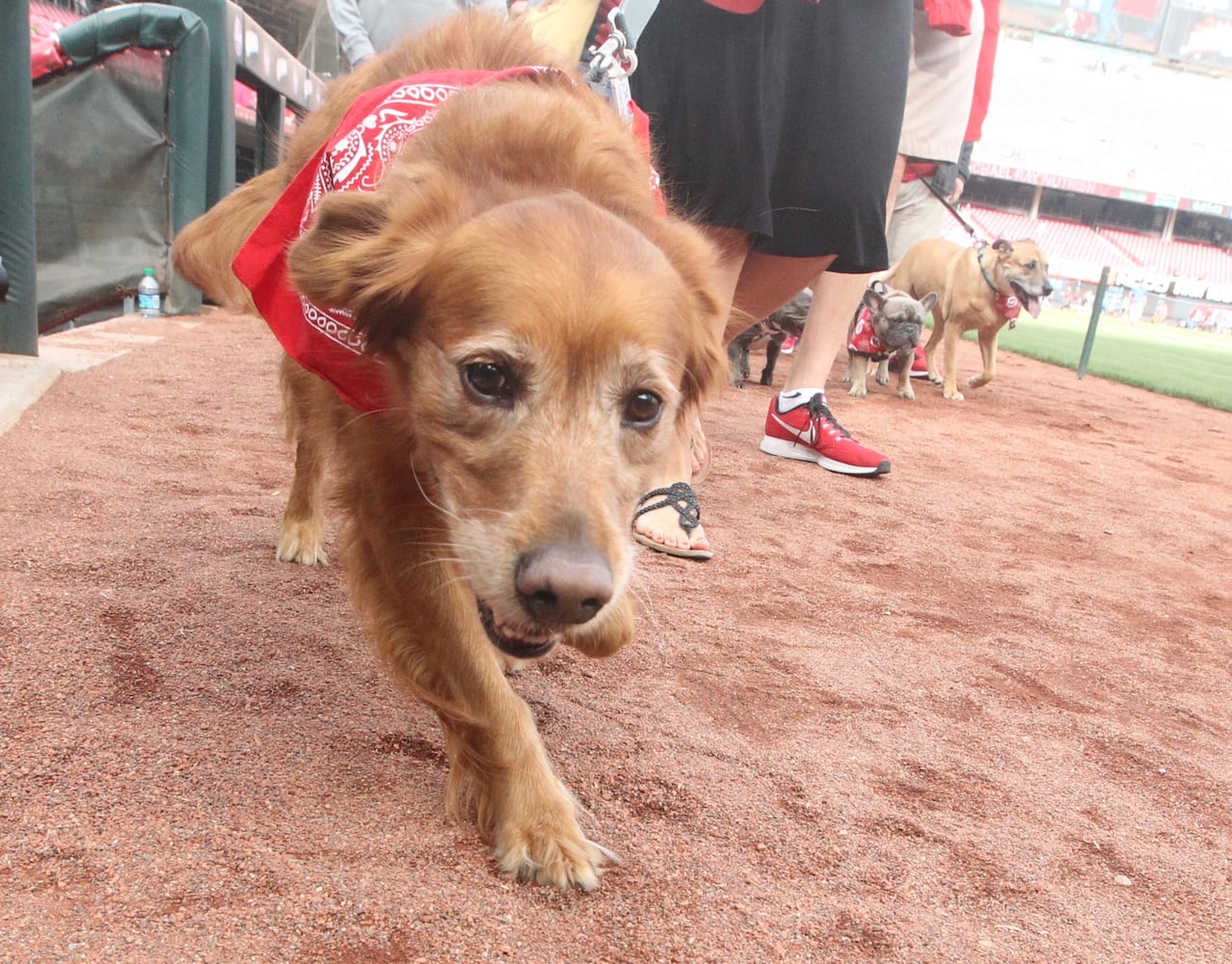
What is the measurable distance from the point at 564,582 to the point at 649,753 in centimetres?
75

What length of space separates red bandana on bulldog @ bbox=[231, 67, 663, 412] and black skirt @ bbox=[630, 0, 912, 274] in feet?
4.30

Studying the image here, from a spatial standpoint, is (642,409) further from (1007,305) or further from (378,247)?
(1007,305)

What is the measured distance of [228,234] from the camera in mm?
2641

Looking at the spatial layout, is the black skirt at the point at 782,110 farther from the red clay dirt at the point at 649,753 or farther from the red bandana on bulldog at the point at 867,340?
the red bandana on bulldog at the point at 867,340

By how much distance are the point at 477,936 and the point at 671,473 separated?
86.1 inches

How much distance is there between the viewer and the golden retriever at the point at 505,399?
5.07ft

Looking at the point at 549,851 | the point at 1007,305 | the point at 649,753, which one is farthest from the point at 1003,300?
the point at 549,851

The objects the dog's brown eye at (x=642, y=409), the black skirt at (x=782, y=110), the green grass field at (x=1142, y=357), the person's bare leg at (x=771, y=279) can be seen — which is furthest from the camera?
the green grass field at (x=1142, y=357)

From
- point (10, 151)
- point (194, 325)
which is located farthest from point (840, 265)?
point (194, 325)

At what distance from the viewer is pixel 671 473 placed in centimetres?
345

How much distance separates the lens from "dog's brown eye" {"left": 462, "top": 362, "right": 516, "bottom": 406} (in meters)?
1.58

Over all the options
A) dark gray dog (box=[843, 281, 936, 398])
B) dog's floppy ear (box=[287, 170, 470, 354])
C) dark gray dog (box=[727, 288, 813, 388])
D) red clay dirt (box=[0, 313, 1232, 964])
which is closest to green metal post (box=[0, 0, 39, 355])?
red clay dirt (box=[0, 313, 1232, 964])

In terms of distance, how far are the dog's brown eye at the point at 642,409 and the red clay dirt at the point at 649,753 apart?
668 millimetres

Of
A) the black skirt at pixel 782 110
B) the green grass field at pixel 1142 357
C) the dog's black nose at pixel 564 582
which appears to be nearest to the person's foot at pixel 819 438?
the black skirt at pixel 782 110
